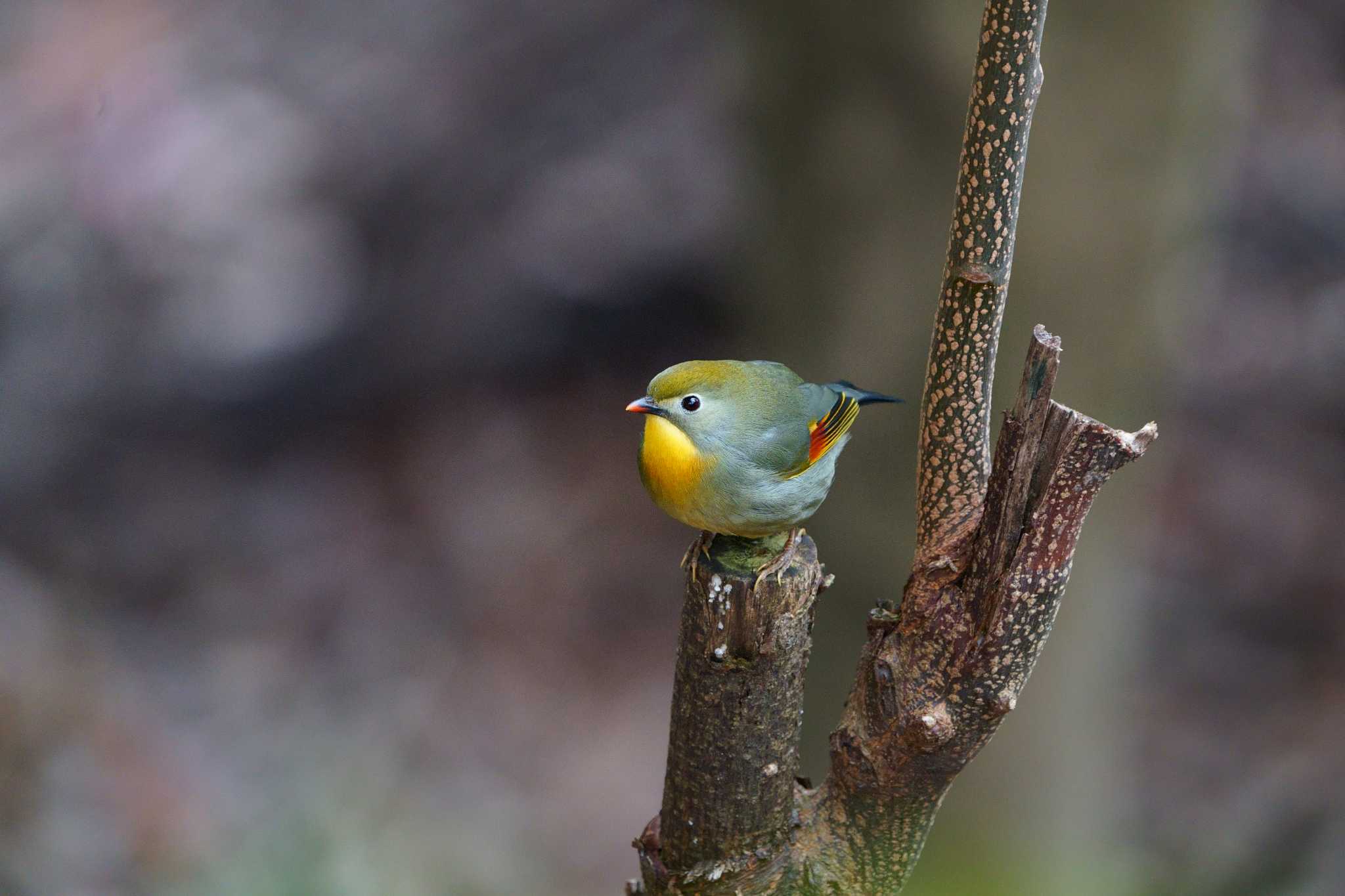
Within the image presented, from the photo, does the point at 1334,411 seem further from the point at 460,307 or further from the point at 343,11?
the point at 343,11

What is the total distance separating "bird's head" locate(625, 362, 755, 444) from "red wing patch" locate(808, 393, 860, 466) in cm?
21

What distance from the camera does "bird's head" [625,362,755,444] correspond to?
102 inches

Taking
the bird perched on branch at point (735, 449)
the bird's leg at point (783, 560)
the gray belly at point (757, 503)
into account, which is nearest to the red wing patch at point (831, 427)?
the bird perched on branch at point (735, 449)

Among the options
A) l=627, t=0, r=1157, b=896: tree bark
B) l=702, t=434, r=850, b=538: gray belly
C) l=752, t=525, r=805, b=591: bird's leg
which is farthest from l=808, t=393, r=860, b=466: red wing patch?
l=627, t=0, r=1157, b=896: tree bark

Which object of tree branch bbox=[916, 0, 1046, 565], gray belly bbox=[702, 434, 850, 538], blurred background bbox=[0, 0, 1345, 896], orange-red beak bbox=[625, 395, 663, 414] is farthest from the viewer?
blurred background bbox=[0, 0, 1345, 896]

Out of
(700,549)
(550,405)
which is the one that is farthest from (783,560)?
(550,405)

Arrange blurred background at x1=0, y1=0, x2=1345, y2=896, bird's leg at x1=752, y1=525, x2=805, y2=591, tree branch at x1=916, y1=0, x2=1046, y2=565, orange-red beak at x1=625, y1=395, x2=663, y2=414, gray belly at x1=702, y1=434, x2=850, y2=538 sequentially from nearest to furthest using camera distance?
tree branch at x1=916, y1=0, x2=1046, y2=565 < bird's leg at x1=752, y1=525, x2=805, y2=591 < gray belly at x1=702, y1=434, x2=850, y2=538 < orange-red beak at x1=625, y1=395, x2=663, y2=414 < blurred background at x1=0, y1=0, x2=1345, y2=896

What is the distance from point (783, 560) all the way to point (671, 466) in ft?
1.15

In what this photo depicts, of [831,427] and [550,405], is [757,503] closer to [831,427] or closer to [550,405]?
[831,427]

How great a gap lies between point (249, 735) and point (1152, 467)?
3.95m

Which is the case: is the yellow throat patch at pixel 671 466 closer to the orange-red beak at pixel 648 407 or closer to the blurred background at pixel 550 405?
the orange-red beak at pixel 648 407

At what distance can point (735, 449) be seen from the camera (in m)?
2.56

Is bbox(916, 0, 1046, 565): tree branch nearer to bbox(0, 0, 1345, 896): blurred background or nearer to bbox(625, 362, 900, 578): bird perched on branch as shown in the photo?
bbox(625, 362, 900, 578): bird perched on branch

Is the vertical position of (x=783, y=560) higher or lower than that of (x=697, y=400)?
lower
